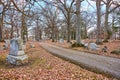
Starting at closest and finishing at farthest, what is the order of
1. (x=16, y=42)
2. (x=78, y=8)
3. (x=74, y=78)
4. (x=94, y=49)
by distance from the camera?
(x=74, y=78)
(x=16, y=42)
(x=94, y=49)
(x=78, y=8)

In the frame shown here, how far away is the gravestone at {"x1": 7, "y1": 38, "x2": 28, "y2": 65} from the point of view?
10.5 m

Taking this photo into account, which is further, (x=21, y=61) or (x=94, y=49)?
(x=94, y=49)

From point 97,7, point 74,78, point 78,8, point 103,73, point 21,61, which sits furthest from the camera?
point 97,7

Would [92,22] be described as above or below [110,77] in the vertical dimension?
above

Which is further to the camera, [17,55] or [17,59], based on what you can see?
[17,55]

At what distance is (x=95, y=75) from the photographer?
696cm

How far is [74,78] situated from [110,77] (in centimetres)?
128

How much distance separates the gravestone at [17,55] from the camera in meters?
10.5

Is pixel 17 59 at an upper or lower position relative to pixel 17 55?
lower

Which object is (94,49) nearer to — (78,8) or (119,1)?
(78,8)

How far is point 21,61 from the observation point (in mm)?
10438

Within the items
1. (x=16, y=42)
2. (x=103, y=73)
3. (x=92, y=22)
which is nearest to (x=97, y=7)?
(x=16, y=42)

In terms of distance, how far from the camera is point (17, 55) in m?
10.9

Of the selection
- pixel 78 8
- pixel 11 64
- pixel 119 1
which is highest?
pixel 119 1
